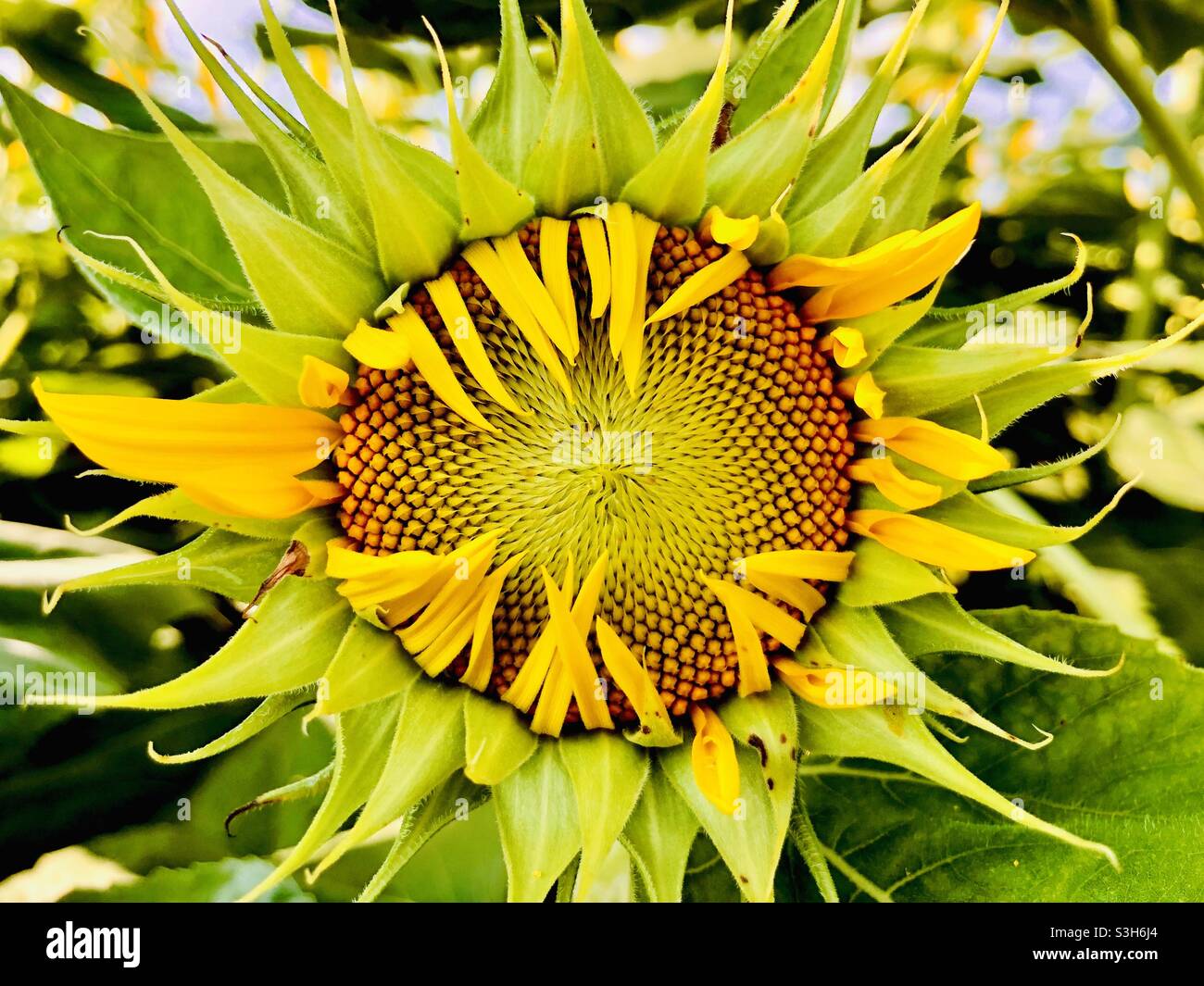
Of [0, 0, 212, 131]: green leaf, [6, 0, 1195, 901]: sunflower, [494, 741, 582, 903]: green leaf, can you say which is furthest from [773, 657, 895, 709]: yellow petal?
[0, 0, 212, 131]: green leaf

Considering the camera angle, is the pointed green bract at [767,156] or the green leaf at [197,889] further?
the green leaf at [197,889]

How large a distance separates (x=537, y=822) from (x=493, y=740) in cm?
10

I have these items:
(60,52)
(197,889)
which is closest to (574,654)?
(197,889)

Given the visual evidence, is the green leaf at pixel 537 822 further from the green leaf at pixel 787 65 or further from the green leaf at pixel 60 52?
the green leaf at pixel 60 52

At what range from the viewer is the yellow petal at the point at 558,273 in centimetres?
120

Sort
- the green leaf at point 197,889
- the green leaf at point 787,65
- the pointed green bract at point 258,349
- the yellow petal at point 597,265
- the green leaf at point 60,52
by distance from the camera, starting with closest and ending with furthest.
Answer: the pointed green bract at point 258,349 < the yellow petal at point 597,265 < the green leaf at point 787,65 < the green leaf at point 197,889 < the green leaf at point 60,52

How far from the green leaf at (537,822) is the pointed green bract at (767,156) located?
63 cm

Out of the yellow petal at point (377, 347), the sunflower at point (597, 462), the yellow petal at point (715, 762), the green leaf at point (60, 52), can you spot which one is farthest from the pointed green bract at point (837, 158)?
the green leaf at point (60, 52)

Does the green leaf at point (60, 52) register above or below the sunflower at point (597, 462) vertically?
above

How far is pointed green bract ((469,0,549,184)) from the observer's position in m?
1.21

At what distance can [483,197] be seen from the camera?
1.18 meters

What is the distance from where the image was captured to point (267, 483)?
118cm

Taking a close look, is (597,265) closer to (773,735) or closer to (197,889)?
(773,735)

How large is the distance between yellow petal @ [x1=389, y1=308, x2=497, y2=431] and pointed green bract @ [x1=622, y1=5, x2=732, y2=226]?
0.85 feet
